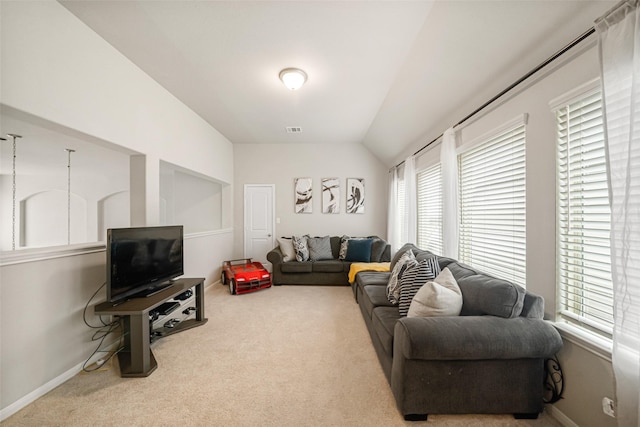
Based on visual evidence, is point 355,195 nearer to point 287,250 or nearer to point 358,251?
point 358,251

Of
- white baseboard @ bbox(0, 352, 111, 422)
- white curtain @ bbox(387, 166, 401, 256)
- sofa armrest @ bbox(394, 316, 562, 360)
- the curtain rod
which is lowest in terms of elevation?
white baseboard @ bbox(0, 352, 111, 422)

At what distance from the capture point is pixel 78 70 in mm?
1976

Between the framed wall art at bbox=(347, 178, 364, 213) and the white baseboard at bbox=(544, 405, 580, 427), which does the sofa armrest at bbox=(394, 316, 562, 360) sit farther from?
the framed wall art at bbox=(347, 178, 364, 213)

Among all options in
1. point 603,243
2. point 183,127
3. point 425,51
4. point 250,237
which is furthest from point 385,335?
point 250,237

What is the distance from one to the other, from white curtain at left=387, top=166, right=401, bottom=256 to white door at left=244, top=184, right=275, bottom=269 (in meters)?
Result: 2.60

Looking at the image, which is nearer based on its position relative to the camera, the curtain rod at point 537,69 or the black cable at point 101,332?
the curtain rod at point 537,69

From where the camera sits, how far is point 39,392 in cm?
181

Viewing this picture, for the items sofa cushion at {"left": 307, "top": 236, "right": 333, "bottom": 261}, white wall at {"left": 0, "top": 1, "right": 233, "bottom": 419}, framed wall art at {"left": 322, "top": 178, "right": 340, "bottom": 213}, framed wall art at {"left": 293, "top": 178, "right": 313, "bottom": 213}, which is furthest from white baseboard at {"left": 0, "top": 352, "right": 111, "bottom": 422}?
framed wall art at {"left": 322, "top": 178, "right": 340, "bottom": 213}

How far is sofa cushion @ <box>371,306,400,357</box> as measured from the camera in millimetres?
1858

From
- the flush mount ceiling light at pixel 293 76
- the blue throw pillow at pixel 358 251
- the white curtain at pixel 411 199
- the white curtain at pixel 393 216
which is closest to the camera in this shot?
the flush mount ceiling light at pixel 293 76

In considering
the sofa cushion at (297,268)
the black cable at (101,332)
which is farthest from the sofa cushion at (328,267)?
the black cable at (101,332)

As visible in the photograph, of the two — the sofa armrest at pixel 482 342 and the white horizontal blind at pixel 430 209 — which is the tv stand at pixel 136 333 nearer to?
the sofa armrest at pixel 482 342

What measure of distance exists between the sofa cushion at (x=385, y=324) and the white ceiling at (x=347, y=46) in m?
2.15

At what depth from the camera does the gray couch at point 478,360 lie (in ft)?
4.92
